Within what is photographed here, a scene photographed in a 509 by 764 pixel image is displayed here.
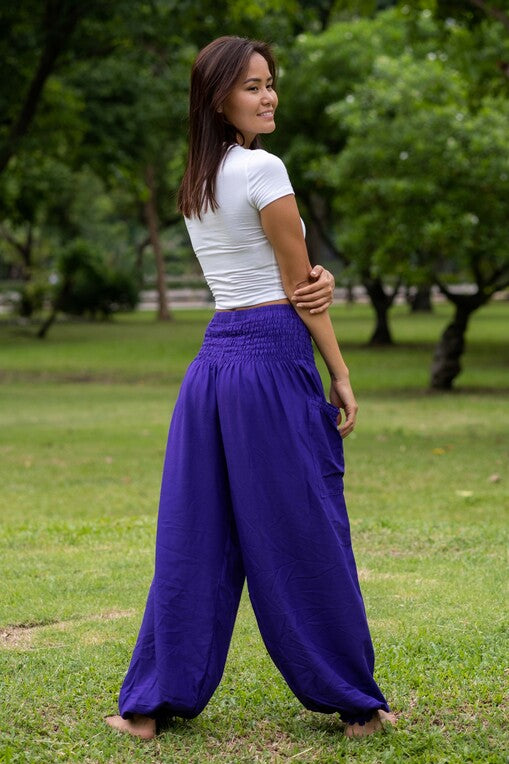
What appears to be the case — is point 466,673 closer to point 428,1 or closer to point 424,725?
point 424,725

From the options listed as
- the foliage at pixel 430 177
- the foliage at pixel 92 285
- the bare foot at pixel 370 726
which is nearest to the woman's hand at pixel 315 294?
the bare foot at pixel 370 726

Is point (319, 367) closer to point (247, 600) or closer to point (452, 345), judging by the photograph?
point (452, 345)

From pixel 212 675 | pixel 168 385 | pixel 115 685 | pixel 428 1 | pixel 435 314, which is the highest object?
pixel 428 1

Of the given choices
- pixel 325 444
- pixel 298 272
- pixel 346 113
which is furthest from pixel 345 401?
pixel 346 113

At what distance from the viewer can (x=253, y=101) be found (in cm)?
369

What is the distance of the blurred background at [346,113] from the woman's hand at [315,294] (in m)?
7.93

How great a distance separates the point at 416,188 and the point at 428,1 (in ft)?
15.1

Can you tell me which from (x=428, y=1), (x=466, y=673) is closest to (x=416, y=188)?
(x=428, y=1)

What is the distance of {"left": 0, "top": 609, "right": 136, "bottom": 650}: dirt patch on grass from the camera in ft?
15.6

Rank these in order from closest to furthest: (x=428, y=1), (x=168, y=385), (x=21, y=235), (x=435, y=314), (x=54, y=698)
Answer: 1. (x=54, y=698)
2. (x=428, y=1)
3. (x=168, y=385)
4. (x=435, y=314)
5. (x=21, y=235)

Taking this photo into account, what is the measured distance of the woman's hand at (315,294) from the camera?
3.66m

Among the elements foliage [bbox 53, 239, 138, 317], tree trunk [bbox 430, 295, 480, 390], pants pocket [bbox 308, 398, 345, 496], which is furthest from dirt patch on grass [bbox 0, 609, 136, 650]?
foliage [bbox 53, 239, 138, 317]

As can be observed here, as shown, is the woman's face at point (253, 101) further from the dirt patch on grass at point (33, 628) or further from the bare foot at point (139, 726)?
the dirt patch on grass at point (33, 628)

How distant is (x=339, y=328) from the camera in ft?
112
